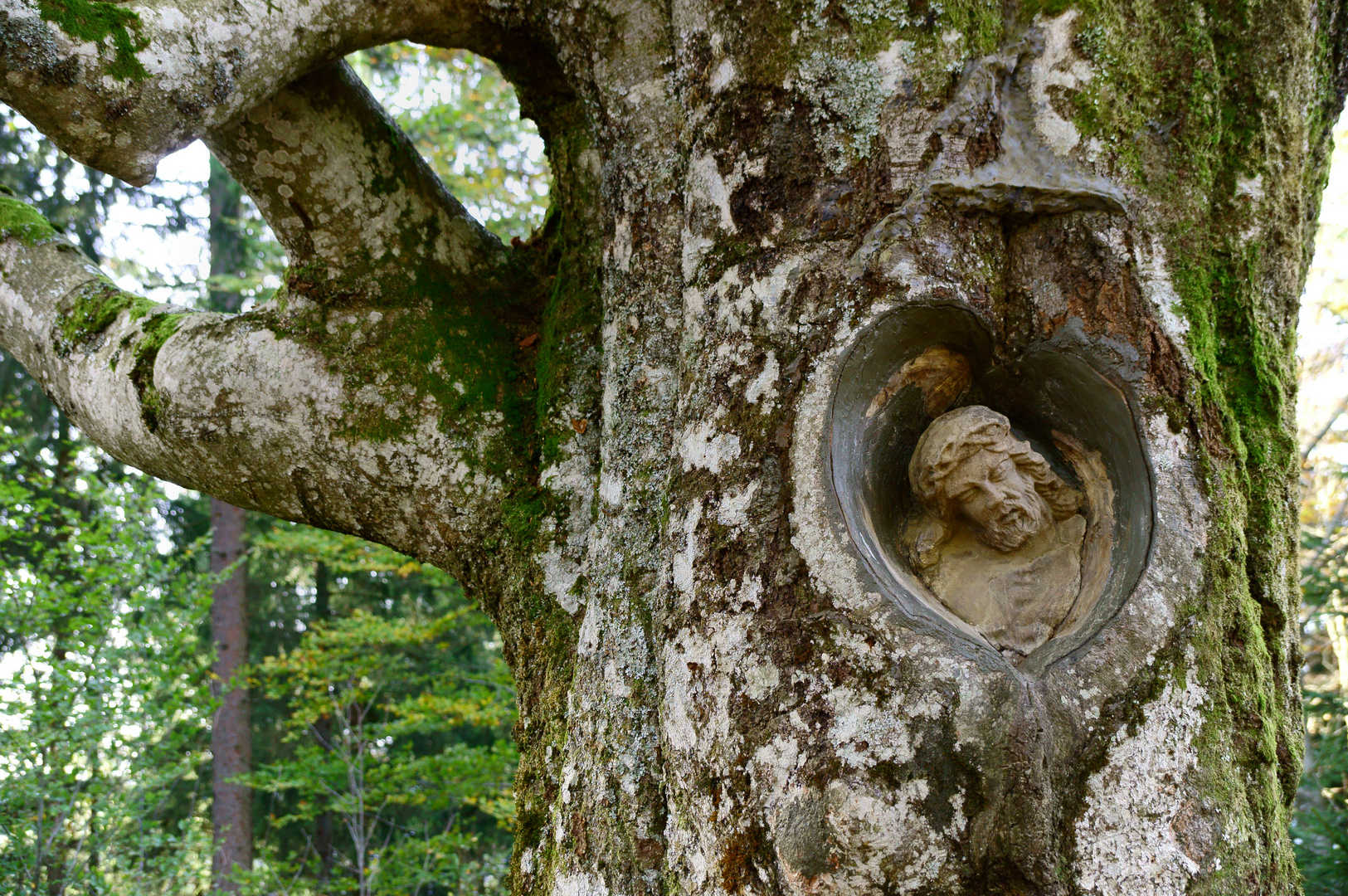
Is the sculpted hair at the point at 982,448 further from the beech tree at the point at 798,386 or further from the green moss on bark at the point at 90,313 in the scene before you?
the green moss on bark at the point at 90,313

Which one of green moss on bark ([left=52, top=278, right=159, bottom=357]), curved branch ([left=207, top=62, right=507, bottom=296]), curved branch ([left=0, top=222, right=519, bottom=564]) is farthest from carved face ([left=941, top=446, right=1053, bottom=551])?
green moss on bark ([left=52, top=278, right=159, bottom=357])

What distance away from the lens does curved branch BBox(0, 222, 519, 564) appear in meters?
2.73

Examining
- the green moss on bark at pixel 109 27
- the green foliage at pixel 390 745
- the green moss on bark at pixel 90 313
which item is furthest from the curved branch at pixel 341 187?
the green foliage at pixel 390 745

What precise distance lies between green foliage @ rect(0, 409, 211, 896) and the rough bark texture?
152 inches

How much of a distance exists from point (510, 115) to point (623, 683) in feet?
28.4

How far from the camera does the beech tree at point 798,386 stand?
5.54 feet

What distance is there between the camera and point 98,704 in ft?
19.2

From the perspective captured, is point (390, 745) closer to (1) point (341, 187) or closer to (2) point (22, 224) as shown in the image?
(2) point (22, 224)

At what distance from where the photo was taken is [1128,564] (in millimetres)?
1882

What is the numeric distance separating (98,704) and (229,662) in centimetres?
593

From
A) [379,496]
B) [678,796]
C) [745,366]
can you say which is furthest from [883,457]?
[379,496]

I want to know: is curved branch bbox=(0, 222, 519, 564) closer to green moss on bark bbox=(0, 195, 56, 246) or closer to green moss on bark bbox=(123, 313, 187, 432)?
green moss on bark bbox=(123, 313, 187, 432)

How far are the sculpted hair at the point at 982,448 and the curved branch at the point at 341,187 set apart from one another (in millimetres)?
1673

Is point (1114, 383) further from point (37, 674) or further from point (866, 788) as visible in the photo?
point (37, 674)
